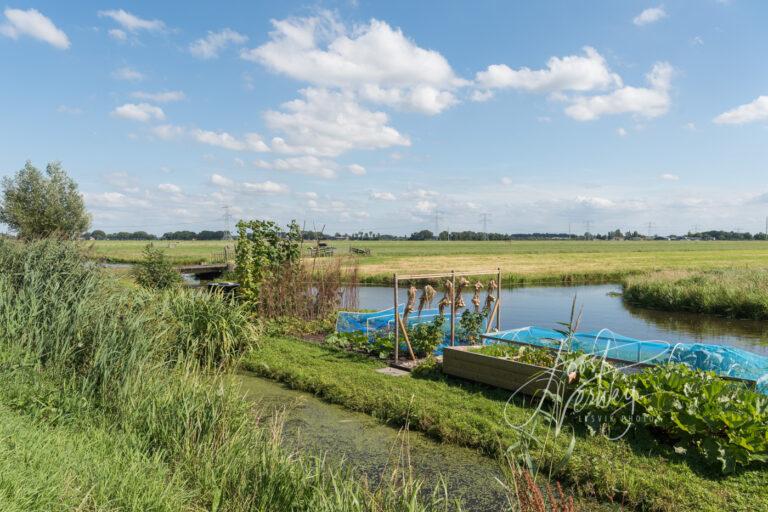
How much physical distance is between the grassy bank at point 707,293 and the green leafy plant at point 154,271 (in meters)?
20.1

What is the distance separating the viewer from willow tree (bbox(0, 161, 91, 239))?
1262 inches

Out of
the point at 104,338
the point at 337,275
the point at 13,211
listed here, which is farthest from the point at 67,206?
the point at 104,338

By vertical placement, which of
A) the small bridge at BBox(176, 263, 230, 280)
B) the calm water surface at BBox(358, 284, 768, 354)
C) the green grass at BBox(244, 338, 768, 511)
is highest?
the small bridge at BBox(176, 263, 230, 280)

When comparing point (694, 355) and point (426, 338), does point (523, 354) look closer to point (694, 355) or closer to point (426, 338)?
point (426, 338)

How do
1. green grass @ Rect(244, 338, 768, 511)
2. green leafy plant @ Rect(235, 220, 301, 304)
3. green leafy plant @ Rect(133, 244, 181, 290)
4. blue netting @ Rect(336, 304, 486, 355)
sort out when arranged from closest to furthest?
green grass @ Rect(244, 338, 768, 511) → blue netting @ Rect(336, 304, 486, 355) → green leafy plant @ Rect(235, 220, 301, 304) → green leafy plant @ Rect(133, 244, 181, 290)

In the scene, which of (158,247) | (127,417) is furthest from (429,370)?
(158,247)

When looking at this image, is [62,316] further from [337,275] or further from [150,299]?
[337,275]

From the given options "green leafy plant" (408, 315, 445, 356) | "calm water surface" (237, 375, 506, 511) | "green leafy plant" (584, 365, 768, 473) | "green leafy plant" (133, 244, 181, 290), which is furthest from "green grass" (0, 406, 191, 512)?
A: "green leafy plant" (133, 244, 181, 290)

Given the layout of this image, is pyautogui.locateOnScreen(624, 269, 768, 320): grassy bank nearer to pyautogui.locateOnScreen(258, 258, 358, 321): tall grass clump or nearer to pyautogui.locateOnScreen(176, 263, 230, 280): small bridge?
pyautogui.locateOnScreen(258, 258, 358, 321): tall grass clump

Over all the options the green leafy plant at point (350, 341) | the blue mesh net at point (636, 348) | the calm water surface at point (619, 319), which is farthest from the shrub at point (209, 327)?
the calm water surface at point (619, 319)

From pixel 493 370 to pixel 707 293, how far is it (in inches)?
707

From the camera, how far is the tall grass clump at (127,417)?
3773 millimetres

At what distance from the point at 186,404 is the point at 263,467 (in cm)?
132

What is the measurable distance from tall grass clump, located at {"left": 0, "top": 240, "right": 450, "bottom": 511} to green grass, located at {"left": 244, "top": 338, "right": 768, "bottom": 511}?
1265 mm
